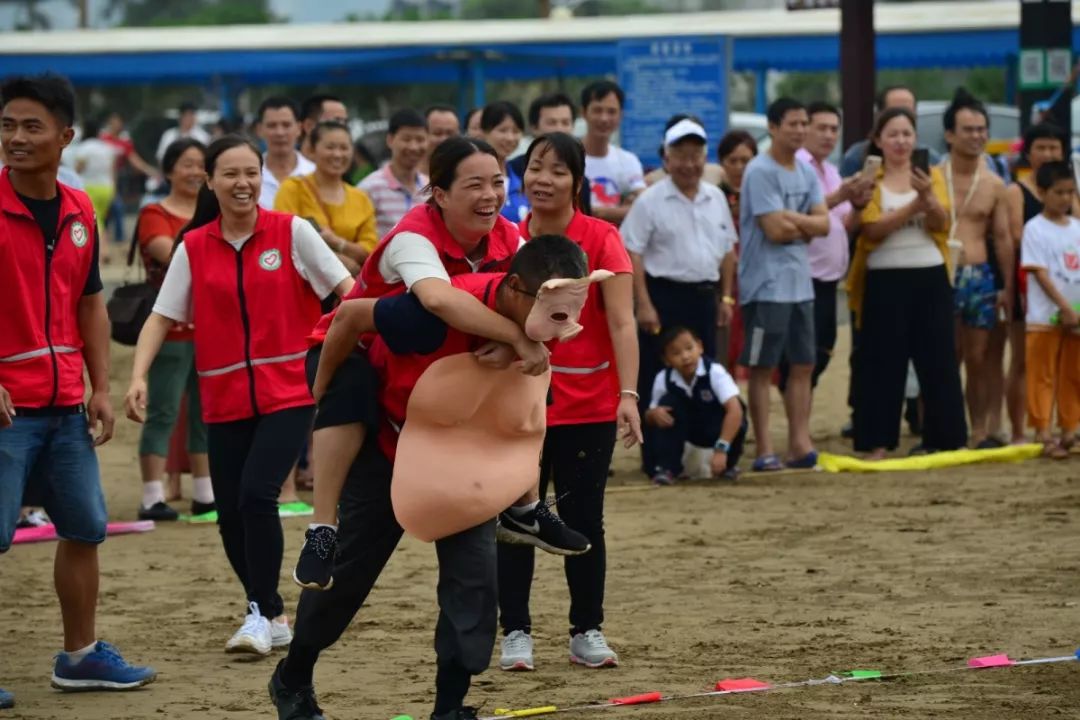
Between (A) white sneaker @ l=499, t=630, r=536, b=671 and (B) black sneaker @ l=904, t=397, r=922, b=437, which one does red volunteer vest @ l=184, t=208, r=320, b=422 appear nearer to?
(A) white sneaker @ l=499, t=630, r=536, b=671

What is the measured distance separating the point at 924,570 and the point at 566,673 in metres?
2.46

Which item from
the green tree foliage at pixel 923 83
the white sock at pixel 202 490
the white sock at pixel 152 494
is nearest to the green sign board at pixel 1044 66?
the white sock at pixel 202 490

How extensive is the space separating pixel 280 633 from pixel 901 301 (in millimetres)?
5810

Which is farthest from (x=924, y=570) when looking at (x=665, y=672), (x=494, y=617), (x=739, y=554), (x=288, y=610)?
(x=494, y=617)

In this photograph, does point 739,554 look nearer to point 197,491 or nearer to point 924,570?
point 924,570

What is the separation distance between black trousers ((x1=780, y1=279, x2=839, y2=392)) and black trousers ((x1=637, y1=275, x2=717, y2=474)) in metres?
0.89

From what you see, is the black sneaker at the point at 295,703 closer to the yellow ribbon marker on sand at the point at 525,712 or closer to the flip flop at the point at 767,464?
the yellow ribbon marker on sand at the point at 525,712

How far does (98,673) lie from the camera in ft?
22.3

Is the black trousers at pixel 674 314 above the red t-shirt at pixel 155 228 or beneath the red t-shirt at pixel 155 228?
beneath

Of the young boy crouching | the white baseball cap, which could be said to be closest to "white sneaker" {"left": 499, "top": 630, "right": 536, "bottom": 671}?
the young boy crouching

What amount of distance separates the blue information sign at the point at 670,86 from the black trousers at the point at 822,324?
3.71 m

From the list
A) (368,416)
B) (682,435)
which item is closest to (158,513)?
(682,435)

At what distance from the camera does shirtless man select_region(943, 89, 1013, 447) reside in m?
12.1

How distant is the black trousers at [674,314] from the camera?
11.6 m
